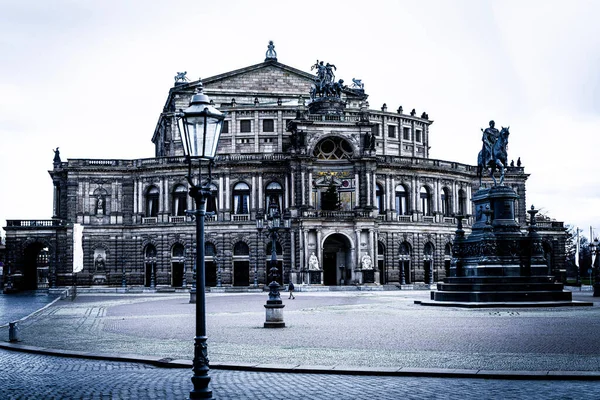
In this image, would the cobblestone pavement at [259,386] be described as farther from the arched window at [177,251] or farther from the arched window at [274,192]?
the arched window at [177,251]

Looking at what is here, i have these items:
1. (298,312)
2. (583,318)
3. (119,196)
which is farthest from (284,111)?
(583,318)

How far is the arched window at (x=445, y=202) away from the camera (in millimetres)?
81500

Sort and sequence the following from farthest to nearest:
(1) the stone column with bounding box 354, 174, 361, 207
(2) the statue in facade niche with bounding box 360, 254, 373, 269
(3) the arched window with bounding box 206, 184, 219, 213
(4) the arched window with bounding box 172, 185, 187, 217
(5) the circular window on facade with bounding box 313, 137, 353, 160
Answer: (4) the arched window with bounding box 172, 185, 187, 217 → (5) the circular window on facade with bounding box 313, 137, 353, 160 → (1) the stone column with bounding box 354, 174, 361, 207 → (2) the statue in facade niche with bounding box 360, 254, 373, 269 → (3) the arched window with bounding box 206, 184, 219, 213

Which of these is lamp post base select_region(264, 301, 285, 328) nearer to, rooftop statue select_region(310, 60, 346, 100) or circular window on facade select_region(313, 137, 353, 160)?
circular window on facade select_region(313, 137, 353, 160)

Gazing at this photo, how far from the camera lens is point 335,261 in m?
73.9

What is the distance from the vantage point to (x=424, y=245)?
78.3 m

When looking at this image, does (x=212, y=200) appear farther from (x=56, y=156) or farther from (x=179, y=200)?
(x=56, y=156)

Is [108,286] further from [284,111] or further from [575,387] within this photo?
[575,387]

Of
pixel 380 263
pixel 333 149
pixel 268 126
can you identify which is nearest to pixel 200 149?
pixel 333 149

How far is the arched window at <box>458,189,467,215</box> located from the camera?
272 feet

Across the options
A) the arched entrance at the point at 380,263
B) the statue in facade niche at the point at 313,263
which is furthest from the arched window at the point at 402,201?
the statue in facade niche at the point at 313,263

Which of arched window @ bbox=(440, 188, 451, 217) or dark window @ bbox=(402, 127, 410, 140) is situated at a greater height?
dark window @ bbox=(402, 127, 410, 140)

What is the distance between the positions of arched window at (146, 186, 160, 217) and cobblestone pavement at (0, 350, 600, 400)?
64.0 metres

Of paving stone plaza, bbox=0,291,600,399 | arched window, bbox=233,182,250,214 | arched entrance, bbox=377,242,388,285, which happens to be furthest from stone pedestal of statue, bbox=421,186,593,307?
arched window, bbox=233,182,250,214
